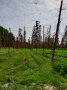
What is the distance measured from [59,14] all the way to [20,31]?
185ft

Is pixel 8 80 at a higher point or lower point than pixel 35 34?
lower

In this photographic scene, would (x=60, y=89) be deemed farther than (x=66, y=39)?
No

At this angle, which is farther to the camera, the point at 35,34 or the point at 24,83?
the point at 35,34

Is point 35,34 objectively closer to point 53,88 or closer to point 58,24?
point 58,24

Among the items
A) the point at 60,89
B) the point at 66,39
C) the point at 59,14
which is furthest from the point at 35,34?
the point at 60,89

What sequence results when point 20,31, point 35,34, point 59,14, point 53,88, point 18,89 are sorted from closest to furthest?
1. point 18,89
2. point 53,88
3. point 59,14
4. point 35,34
5. point 20,31

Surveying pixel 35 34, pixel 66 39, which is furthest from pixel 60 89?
pixel 66 39

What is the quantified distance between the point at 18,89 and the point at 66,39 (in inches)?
2173

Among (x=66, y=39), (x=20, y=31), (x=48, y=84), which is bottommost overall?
(x=48, y=84)

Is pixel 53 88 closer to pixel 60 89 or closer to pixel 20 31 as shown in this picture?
pixel 60 89

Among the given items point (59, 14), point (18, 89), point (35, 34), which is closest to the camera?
point (18, 89)

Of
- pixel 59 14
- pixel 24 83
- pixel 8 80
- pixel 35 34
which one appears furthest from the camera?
pixel 35 34

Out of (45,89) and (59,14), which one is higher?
(59,14)

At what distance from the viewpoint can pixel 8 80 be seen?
652 cm
